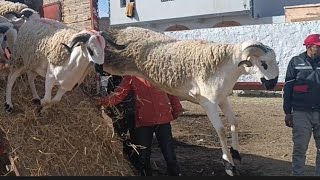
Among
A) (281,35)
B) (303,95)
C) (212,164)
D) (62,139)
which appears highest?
(303,95)

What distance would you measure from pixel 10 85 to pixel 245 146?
444cm

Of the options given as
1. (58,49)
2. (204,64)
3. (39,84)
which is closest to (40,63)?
(58,49)

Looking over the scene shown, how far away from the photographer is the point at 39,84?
5840mm

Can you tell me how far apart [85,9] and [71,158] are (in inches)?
93.6

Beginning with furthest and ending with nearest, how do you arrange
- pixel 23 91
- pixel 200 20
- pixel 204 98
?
pixel 200 20
pixel 23 91
pixel 204 98

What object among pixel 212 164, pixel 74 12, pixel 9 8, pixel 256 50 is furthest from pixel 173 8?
pixel 256 50

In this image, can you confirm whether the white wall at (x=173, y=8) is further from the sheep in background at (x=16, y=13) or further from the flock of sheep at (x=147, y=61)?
the flock of sheep at (x=147, y=61)

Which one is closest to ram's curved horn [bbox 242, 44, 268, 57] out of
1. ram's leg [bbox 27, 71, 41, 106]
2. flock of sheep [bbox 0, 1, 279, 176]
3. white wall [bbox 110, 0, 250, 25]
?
flock of sheep [bbox 0, 1, 279, 176]

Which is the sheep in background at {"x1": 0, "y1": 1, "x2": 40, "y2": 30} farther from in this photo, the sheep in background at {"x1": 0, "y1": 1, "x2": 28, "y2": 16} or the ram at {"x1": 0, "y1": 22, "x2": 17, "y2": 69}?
the ram at {"x1": 0, "y1": 22, "x2": 17, "y2": 69}

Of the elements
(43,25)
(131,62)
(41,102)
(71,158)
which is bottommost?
(71,158)

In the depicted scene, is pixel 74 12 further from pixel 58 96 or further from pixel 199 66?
pixel 199 66

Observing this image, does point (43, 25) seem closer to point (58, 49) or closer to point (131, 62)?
point (58, 49)

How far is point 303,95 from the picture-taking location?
19.0 feet

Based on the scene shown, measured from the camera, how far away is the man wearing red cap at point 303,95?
5.80 metres
